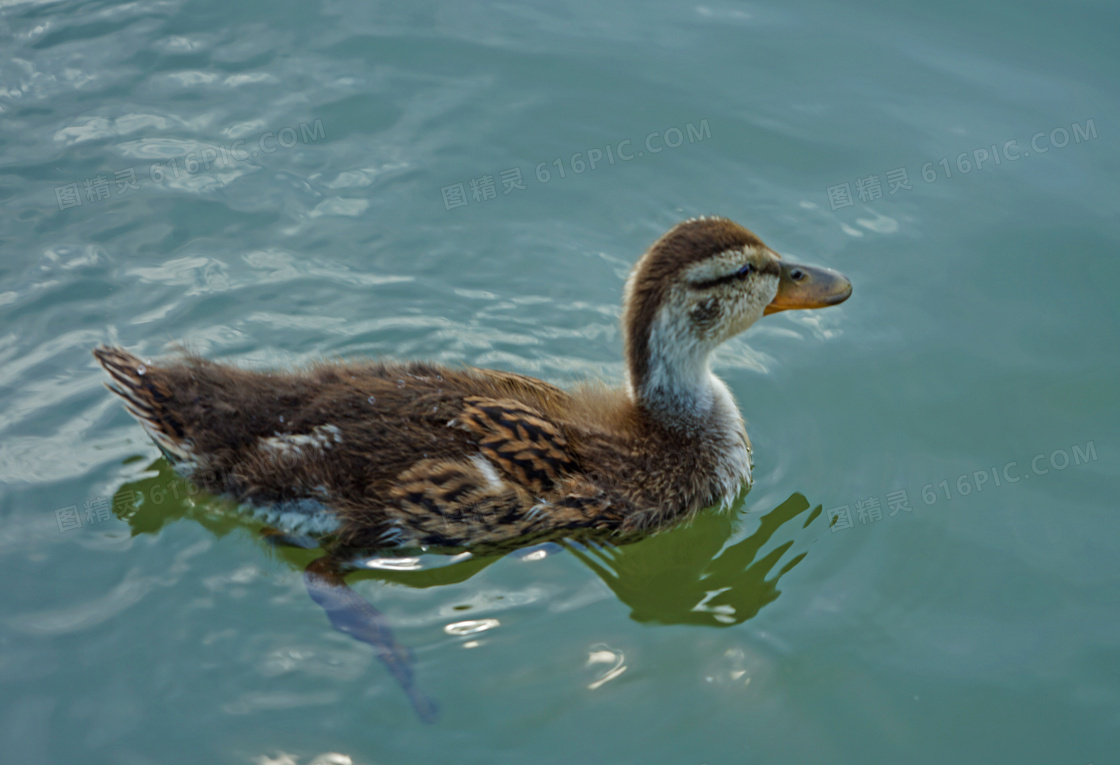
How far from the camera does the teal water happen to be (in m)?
4.46

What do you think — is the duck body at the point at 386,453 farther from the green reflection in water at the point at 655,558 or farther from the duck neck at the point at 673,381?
the duck neck at the point at 673,381

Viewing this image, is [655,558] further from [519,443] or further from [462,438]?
[462,438]

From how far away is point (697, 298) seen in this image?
17.1ft

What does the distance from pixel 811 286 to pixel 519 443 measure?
192cm

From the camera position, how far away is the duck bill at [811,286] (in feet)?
18.0

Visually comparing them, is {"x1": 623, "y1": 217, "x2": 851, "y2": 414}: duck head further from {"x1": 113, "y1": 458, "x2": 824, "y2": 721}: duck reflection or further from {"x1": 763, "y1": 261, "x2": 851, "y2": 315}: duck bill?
{"x1": 113, "y1": 458, "x2": 824, "y2": 721}: duck reflection

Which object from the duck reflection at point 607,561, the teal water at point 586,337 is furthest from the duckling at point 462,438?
the teal water at point 586,337

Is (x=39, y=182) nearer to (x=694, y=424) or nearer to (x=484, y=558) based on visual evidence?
(x=484, y=558)

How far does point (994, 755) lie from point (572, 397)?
2.68m

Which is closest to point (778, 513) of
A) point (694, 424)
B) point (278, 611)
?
point (694, 424)

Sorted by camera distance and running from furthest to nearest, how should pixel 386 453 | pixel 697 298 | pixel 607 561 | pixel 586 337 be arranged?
pixel 586 337 → pixel 697 298 → pixel 607 561 → pixel 386 453

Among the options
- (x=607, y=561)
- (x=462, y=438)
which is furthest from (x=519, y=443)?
(x=607, y=561)

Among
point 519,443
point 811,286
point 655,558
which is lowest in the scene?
point 655,558

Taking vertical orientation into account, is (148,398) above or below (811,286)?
below
